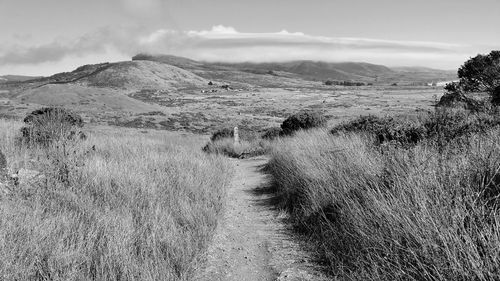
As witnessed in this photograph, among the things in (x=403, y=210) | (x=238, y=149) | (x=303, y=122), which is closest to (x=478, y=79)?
(x=303, y=122)

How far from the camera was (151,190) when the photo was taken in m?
6.55

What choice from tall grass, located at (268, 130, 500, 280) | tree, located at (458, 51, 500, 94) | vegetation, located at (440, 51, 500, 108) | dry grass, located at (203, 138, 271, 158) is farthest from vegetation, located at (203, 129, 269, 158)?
tall grass, located at (268, 130, 500, 280)

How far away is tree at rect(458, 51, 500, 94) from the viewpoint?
16.8 metres

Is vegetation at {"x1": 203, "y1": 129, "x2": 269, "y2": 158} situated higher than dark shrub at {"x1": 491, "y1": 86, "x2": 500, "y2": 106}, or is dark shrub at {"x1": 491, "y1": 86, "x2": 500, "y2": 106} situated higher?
dark shrub at {"x1": 491, "y1": 86, "x2": 500, "y2": 106}

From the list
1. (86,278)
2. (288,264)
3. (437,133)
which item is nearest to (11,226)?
(86,278)

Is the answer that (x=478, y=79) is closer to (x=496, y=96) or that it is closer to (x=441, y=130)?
(x=496, y=96)

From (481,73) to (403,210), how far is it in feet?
68.8

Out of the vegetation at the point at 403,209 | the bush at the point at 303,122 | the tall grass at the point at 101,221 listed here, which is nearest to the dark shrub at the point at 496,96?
the vegetation at the point at 403,209

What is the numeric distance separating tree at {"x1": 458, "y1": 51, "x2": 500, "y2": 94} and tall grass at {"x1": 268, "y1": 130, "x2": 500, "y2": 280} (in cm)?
1095

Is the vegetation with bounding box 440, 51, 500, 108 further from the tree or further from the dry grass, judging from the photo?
the dry grass

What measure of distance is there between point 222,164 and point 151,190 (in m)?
5.87

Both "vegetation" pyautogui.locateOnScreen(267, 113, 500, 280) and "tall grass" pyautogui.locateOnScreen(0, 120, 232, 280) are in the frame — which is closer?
"vegetation" pyautogui.locateOnScreen(267, 113, 500, 280)

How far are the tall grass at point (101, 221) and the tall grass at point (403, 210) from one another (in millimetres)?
1688

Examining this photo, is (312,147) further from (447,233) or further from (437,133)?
(447,233)
